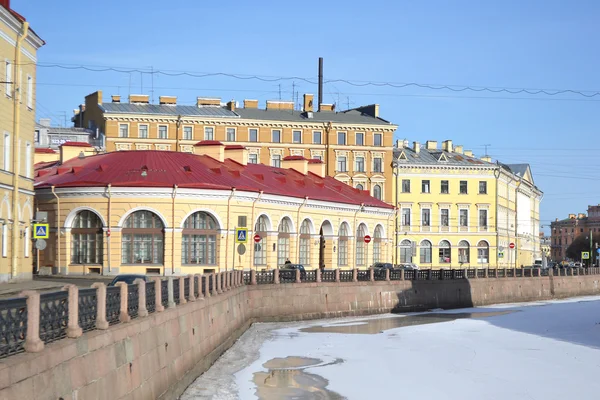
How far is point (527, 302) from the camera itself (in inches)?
2692

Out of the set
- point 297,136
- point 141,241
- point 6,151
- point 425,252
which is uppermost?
point 297,136

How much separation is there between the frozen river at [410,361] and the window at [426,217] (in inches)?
1707

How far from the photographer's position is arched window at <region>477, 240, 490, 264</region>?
3713 inches

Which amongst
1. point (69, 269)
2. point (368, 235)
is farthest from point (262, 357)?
point (368, 235)

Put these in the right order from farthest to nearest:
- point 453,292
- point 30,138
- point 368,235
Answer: point 368,235
point 453,292
point 30,138

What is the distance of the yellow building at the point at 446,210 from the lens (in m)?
92.2

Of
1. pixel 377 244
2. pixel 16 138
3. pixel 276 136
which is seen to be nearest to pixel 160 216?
pixel 16 138

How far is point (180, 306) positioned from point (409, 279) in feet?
104

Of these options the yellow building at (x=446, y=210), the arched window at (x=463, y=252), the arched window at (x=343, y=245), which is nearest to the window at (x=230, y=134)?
the yellow building at (x=446, y=210)

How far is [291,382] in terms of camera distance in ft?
88.2

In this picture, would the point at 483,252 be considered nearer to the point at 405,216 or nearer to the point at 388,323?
the point at 405,216

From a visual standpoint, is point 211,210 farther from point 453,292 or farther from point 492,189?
point 492,189

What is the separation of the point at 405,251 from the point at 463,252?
5.94 meters

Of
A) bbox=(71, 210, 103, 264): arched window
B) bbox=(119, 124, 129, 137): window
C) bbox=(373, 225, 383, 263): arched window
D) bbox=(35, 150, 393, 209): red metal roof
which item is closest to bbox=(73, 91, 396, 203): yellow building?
bbox=(119, 124, 129, 137): window
